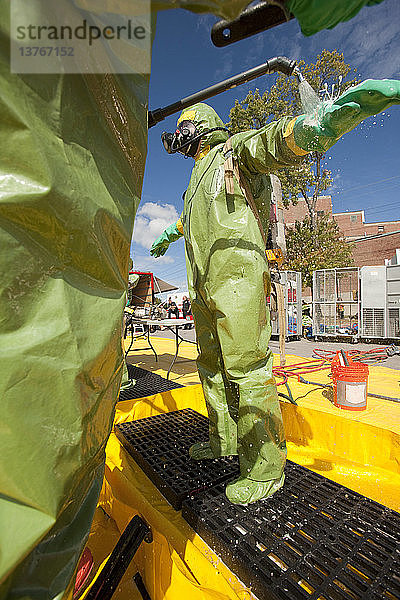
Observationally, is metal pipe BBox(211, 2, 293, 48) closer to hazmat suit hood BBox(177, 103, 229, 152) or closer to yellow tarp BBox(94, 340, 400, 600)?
hazmat suit hood BBox(177, 103, 229, 152)

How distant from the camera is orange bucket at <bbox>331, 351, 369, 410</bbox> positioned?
2.25m

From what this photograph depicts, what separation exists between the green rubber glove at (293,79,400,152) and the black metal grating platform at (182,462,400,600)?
4.33ft

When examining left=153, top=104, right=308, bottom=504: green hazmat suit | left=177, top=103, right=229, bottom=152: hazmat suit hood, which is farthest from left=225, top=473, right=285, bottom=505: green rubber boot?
left=177, top=103, right=229, bottom=152: hazmat suit hood

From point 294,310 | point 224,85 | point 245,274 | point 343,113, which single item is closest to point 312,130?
point 343,113

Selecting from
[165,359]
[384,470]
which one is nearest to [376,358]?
[165,359]

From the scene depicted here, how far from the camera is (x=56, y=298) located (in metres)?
0.46

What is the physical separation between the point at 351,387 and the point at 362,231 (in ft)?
95.0

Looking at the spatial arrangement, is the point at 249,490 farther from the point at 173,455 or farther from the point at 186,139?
the point at 186,139

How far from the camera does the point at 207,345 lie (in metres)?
1.66

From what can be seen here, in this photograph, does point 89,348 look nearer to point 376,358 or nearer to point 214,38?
point 214,38

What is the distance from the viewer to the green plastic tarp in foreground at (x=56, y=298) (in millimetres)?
404

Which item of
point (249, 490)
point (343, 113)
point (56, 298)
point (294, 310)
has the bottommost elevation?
point (249, 490)

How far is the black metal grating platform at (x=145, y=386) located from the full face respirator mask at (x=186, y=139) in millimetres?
1805

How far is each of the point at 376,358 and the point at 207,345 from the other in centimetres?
425
